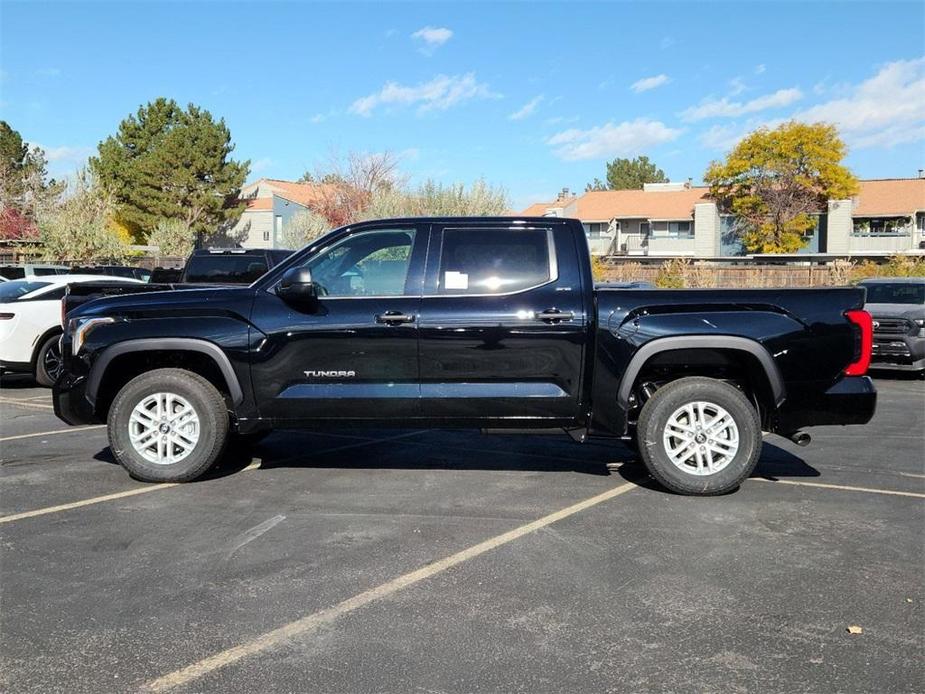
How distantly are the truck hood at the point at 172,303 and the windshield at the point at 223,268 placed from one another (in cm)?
737

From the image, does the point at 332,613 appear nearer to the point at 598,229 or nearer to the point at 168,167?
the point at 168,167

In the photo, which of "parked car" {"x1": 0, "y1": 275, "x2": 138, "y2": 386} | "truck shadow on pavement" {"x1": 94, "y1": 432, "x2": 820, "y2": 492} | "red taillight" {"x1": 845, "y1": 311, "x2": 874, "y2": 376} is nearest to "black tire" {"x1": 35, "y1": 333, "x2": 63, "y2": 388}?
"parked car" {"x1": 0, "y1": 275, "x2": 138, "y2": 386}

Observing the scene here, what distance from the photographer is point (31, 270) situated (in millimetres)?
22984

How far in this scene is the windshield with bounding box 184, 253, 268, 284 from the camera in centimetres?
1351

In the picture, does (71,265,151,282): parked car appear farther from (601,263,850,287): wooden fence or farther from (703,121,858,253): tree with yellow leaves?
(703,121,858,253): tree with yellow leaves

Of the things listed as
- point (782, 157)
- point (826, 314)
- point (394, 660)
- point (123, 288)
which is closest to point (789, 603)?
point (394, 660)

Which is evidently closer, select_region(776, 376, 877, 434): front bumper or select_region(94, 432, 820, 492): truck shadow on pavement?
select_region(776, 376, 877, 434): front bumper

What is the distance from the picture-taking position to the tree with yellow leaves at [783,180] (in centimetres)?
5059

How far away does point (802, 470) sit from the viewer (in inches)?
265

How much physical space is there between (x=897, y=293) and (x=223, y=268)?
38.5 feet

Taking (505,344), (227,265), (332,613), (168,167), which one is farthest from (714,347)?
(168,167)

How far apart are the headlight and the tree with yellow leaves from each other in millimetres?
51300

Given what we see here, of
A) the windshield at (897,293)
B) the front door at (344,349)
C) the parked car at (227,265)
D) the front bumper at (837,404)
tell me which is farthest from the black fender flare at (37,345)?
the windshield at (897,293)

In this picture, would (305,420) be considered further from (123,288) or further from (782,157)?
(782,157)
